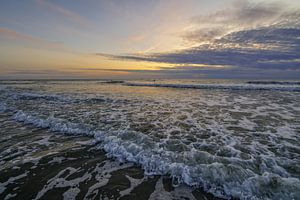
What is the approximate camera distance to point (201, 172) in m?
4.01

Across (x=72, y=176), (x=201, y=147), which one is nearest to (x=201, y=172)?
(x=201, y=147)

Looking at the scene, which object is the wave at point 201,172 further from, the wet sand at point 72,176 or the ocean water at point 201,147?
the wet sand at point 72,176

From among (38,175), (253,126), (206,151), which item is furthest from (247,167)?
(38,175)

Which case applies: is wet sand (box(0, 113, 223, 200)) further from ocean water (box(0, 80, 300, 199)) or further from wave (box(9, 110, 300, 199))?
wave (box(9, 110, 300, 199))

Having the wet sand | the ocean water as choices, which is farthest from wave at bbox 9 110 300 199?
the wet sand

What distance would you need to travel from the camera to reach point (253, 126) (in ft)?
25.4

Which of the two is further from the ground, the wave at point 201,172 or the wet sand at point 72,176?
the wave at point 201,172

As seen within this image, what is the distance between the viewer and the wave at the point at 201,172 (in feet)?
11.1

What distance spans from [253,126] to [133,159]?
6.11 metres

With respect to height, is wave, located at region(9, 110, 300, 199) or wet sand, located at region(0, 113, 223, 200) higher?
wave, located at region(9, 110, 300, 199)

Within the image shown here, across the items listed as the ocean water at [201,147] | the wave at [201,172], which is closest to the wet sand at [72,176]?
the ocean water at [201,147]

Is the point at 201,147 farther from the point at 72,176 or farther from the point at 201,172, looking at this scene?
the point at 72,176

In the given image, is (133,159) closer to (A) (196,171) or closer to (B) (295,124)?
(A) (196,171)

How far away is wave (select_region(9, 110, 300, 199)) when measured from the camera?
3.38m
